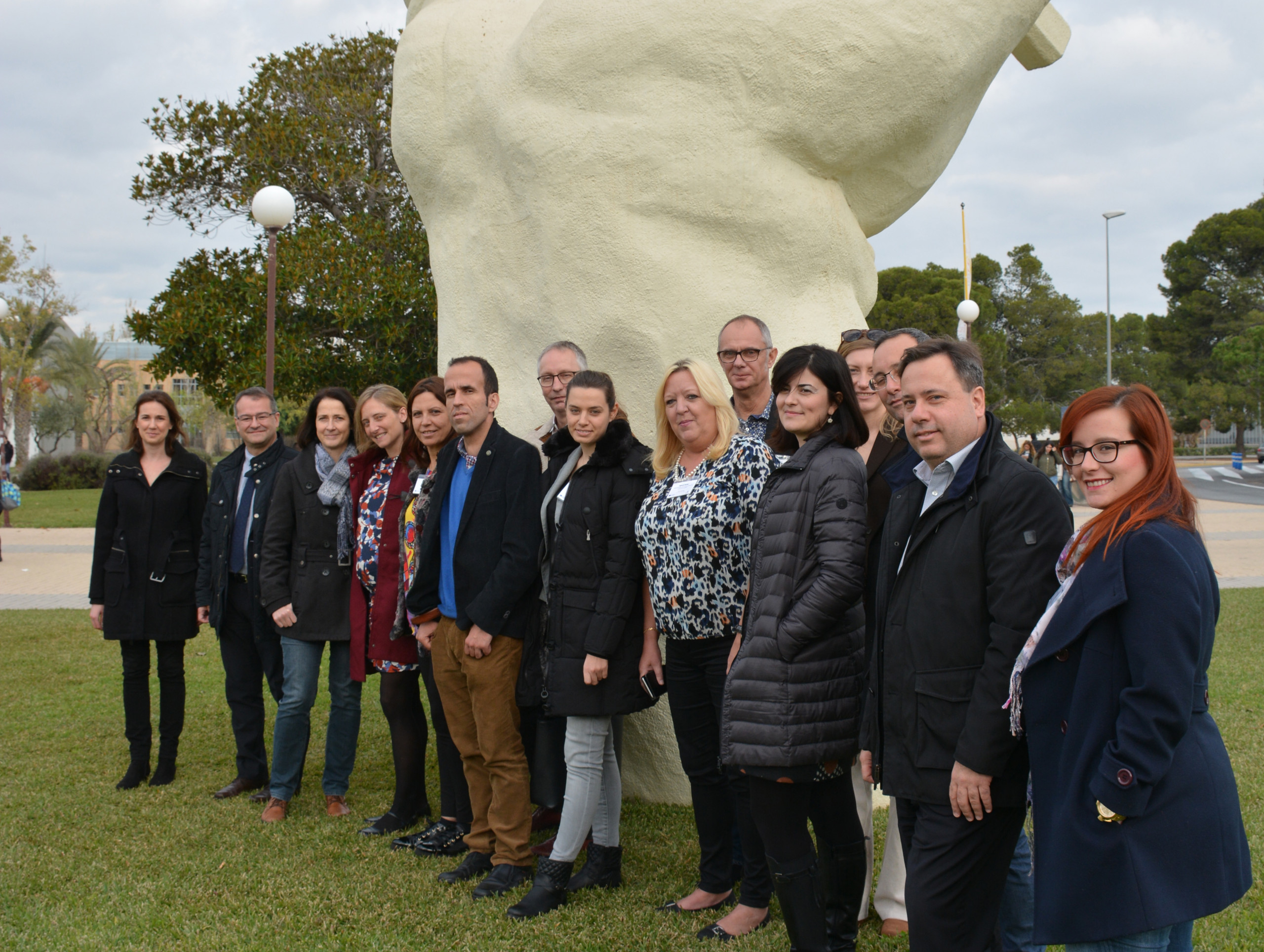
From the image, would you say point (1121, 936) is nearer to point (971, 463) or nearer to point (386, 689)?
point (971, 463)

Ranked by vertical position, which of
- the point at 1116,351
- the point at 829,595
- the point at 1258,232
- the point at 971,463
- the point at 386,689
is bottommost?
the point at 386,689

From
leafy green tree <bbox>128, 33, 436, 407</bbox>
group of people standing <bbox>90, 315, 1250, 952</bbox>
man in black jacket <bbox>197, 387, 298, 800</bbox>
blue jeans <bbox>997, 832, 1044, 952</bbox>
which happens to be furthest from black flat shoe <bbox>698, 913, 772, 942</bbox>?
leafy green tree <bbox>128, 33, 436, 407</bbox>

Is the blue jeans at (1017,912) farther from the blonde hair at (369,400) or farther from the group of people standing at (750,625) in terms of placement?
the blonde hair at (369,400)

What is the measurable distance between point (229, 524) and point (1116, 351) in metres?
46.0

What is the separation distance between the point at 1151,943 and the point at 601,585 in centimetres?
204

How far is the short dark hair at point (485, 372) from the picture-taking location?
392 centimetres

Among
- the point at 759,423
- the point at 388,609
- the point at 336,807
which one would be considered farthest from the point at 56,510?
the point at 759,423

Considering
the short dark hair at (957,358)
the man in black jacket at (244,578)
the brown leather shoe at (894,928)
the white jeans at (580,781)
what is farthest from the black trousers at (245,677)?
the short dark hair at (957,358)

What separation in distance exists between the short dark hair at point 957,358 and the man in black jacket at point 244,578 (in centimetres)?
341

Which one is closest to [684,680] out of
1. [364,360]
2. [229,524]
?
[229,524]

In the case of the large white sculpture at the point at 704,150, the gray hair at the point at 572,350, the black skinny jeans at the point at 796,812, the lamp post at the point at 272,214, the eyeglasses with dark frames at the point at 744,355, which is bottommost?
the black skinny jeans at the point at 796,812

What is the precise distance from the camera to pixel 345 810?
4633mm

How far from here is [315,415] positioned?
15.4ft

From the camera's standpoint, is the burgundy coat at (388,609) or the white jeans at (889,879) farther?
the burgundy coat at (388,609)
